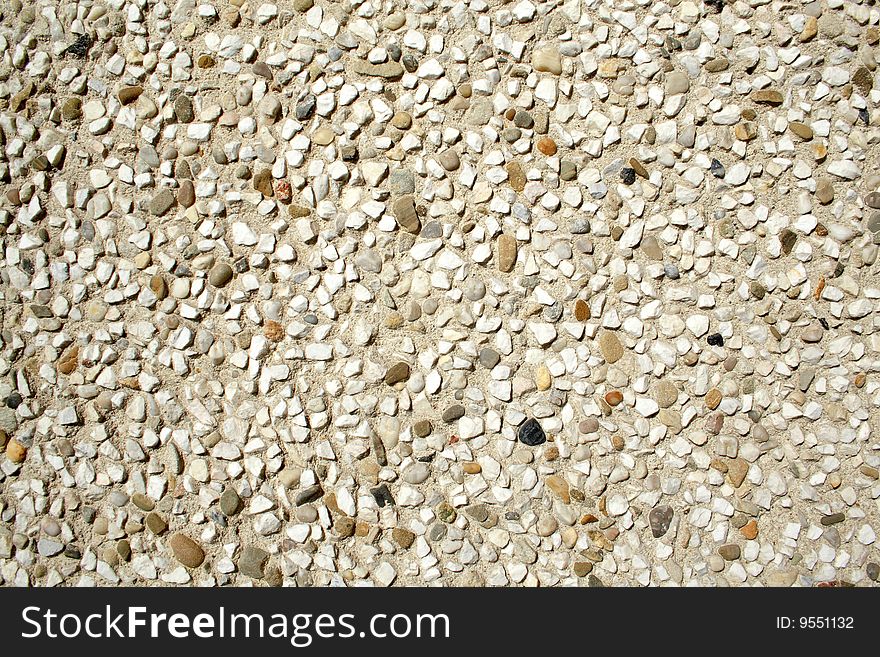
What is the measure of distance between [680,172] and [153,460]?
1106 millimetres

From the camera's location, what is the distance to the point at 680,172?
4.12ft

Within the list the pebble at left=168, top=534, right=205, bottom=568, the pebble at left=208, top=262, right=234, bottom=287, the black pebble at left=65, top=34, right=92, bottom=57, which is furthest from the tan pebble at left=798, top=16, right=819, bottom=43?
the pebble at left=168, top=534, right=205, bottom=568

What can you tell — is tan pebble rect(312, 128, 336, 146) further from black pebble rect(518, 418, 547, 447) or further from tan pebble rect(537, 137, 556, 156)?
black pebble rect(518, 418, 547, 447)

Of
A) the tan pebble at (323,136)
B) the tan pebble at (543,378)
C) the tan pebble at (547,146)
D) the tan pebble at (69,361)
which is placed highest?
the tan pebble at (323,136)

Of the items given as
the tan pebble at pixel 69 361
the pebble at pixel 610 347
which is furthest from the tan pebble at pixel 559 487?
the tan pebble at pixel 69 361

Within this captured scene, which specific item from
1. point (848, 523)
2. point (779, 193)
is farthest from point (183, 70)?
point (848, 523)

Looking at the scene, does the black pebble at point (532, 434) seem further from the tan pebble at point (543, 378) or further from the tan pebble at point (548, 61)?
the tan pebble at point (548, 61)

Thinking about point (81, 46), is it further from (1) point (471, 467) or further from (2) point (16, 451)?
(1) point (471, 467)

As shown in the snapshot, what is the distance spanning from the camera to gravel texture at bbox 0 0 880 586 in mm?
1203

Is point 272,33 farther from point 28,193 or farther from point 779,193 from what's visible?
point 779,193

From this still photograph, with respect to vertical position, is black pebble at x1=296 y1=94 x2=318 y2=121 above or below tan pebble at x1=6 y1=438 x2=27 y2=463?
above

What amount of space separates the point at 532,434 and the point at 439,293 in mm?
305

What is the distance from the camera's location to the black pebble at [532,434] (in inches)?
47.6

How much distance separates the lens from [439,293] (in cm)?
123
